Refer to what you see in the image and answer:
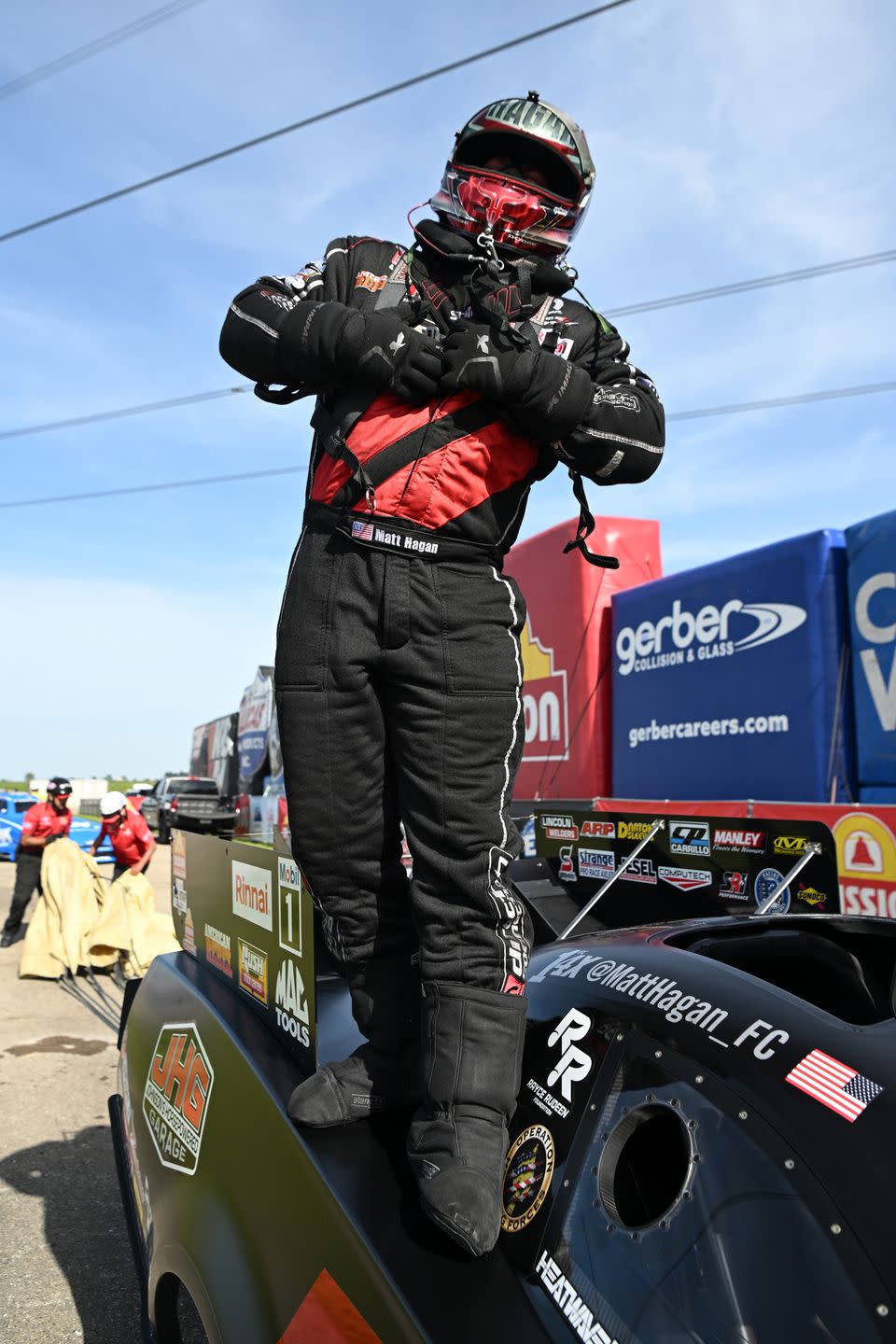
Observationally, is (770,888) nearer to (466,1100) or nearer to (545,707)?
(466,1100)

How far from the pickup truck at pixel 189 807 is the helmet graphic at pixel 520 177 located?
89.2 ft

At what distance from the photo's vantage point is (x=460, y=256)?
182 centimetres

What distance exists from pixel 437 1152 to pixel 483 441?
1116 millimetres

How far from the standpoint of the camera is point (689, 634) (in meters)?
7.89

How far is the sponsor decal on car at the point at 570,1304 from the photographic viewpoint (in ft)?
3.88

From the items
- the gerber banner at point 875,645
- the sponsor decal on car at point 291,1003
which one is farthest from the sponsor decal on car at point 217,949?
the gerber banner at point 875,645

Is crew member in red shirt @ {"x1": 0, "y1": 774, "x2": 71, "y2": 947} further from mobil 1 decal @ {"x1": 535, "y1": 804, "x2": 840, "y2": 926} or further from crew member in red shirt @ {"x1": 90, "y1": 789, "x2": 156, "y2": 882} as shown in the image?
mobil 1 decal @ {"x1": 535, "y1": 804, "x2": 840, "y2": 926}

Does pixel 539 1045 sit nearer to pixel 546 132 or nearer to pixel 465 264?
pixel 465 264

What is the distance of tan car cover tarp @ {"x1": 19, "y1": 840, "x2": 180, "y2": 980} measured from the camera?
8.58 metres

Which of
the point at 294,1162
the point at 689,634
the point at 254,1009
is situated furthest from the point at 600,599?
the point at 294,1162

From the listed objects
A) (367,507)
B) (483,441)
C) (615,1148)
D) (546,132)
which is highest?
(546,132)

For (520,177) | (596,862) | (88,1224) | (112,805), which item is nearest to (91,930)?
(112,805)

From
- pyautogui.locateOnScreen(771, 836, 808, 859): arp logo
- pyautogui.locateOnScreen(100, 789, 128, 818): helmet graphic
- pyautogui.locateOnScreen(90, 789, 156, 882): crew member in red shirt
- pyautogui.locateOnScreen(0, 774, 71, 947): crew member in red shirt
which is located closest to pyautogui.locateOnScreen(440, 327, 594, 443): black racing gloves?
pyautogui.locateOnScreen(771, 836, 808, 859): arp logo

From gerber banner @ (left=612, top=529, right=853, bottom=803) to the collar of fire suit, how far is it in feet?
17.3
